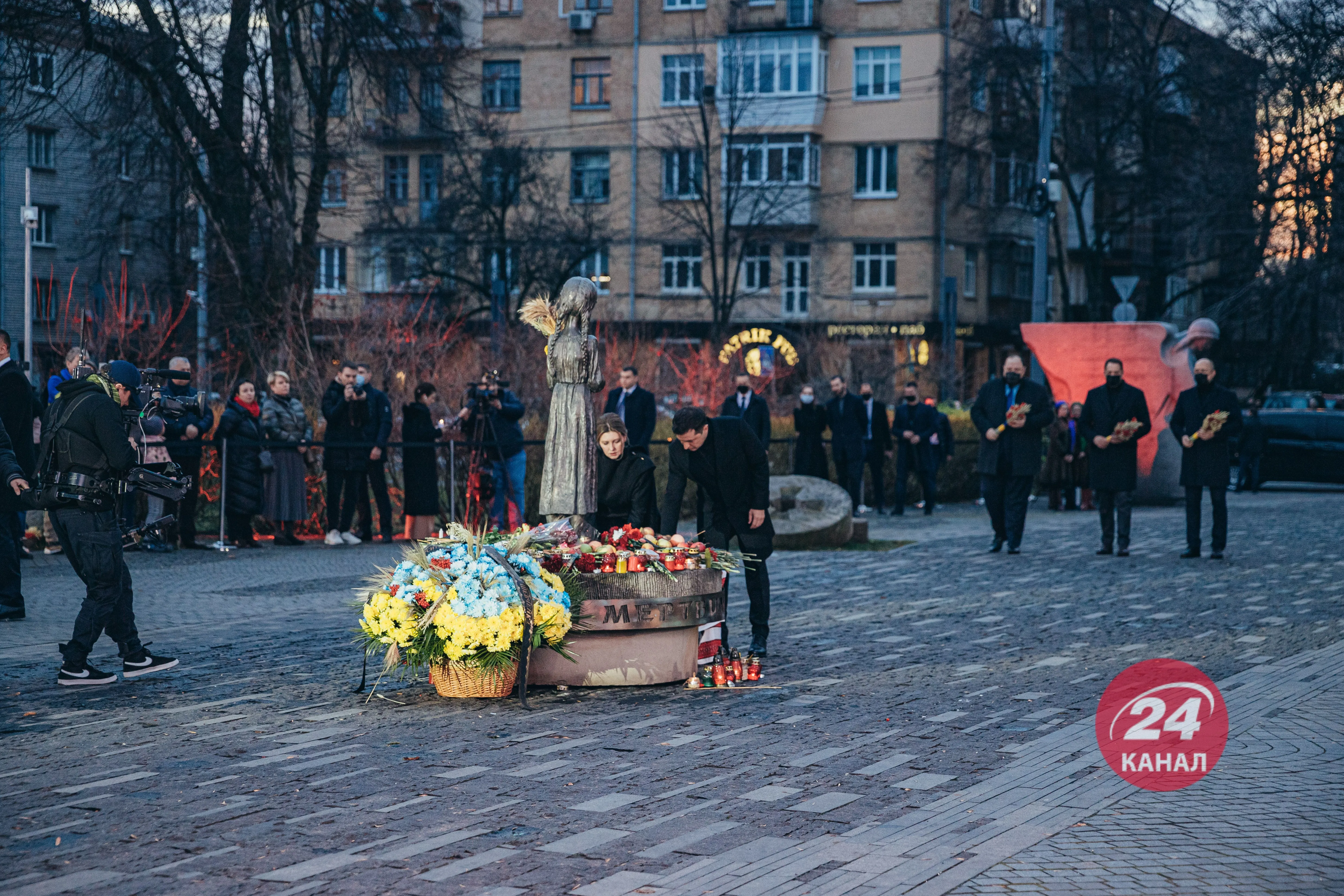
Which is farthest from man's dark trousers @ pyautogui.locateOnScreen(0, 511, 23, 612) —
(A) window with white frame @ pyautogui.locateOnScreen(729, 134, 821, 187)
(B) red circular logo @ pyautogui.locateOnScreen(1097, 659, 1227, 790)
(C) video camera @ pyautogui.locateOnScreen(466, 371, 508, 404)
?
(A) window with white frame @ pyautogui.locateOnScreen(729, 134, 821, 187)

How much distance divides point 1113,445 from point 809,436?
6380 millimetres

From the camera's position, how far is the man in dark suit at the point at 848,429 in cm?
2266

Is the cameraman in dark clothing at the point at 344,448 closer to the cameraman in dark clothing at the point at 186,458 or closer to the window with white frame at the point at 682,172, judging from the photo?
the cameraman in dark clothing at the point at 186,458

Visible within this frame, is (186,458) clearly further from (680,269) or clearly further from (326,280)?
(680,269)

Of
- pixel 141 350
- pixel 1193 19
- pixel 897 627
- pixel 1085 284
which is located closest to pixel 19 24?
pixel 141 350

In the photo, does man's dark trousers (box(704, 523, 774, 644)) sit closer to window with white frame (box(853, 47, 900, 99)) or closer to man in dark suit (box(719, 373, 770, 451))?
man in dark suit (box(719, 373, 770, 451))

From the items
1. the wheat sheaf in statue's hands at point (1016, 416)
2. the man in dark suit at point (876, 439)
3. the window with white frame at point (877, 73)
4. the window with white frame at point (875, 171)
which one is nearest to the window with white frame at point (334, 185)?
the man in dark suit at point (876, 439)

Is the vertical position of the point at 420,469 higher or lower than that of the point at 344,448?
lower

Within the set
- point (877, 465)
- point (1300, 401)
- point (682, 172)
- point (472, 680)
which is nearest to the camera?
point (472, 680)

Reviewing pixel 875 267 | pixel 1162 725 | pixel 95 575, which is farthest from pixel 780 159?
pixel 1162 725

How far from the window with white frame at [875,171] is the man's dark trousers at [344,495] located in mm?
38578

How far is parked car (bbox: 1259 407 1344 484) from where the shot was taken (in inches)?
1209

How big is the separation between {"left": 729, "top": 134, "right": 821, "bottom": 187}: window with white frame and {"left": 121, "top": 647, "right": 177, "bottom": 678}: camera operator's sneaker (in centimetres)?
4499

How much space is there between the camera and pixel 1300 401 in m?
42.9
